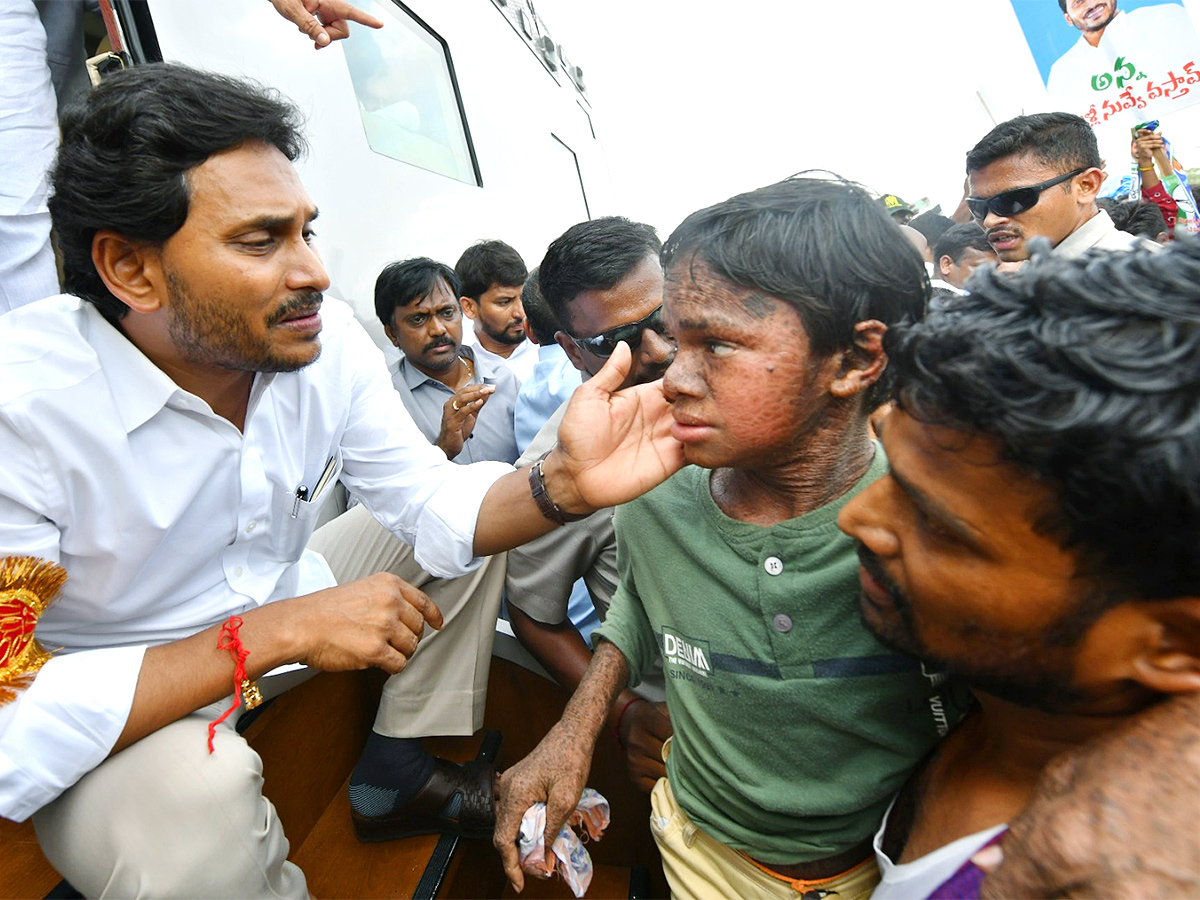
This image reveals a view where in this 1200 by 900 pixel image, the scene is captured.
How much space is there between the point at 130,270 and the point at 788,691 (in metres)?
1.56

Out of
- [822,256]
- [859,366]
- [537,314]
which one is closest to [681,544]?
[859,366]

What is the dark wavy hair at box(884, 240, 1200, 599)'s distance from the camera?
602 mm

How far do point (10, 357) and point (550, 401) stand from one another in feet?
6.20

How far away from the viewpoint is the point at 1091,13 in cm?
352

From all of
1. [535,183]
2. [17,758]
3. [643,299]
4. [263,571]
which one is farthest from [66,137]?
[535,183]

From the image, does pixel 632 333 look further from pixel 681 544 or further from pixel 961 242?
pixel 961 242

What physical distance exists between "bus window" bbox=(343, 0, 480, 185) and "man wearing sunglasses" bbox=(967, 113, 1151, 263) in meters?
2.92

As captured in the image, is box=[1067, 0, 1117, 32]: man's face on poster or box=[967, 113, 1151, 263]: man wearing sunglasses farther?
box=[1067, 0, 1117, 32]: man's face on poster

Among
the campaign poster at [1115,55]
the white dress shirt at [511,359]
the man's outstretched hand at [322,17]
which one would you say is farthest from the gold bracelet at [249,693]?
the campaign poster at [1115,55]

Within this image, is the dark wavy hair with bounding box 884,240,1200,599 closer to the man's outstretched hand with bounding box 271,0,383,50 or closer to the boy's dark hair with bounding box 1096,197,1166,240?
the man's outstretched hand with bounding box 271,0,383,50

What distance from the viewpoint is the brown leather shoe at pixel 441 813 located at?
1813mm

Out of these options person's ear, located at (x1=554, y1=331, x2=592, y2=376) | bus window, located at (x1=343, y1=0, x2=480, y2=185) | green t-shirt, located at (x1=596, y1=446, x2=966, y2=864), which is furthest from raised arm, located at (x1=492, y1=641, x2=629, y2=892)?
bus window, located at (x1=343, y1=0, x2=480, y2=185)

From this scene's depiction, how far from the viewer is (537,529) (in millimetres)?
1684

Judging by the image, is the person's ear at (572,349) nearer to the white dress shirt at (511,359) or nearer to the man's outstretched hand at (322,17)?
the man's outstretched hand at (322,17)
